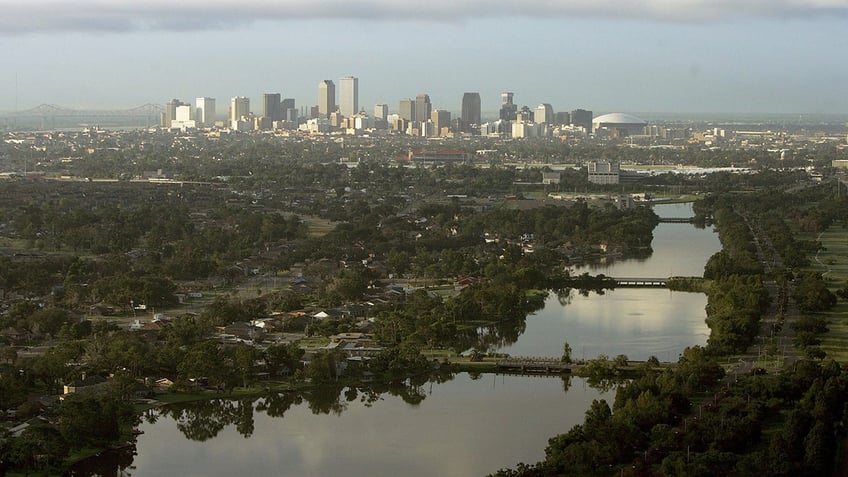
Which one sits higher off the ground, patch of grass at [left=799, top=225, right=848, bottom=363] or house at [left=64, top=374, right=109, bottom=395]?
house at [left=64, top=374, right=109, bottom=395]

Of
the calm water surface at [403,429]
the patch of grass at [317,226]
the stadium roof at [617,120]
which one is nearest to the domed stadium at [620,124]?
the stadium roof at [617,120]

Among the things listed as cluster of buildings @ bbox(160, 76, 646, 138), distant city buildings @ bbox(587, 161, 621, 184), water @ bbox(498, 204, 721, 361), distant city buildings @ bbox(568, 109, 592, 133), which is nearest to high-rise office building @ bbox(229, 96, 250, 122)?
cluster of buildings @ bbox(160, 76, 646, 138)

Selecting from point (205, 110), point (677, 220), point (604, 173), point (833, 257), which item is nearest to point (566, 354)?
point (833, 257)

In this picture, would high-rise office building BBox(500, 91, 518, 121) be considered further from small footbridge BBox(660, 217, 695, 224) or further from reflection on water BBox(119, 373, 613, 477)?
reflection on water BBox(119, 373, 613, 477)

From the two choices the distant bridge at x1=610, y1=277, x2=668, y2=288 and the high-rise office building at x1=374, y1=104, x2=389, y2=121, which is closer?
the distant bridge at x1=610, y1=277, x2=668, y2=288

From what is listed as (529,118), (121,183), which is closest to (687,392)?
(121,183)

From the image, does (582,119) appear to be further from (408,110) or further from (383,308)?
(383,308)
